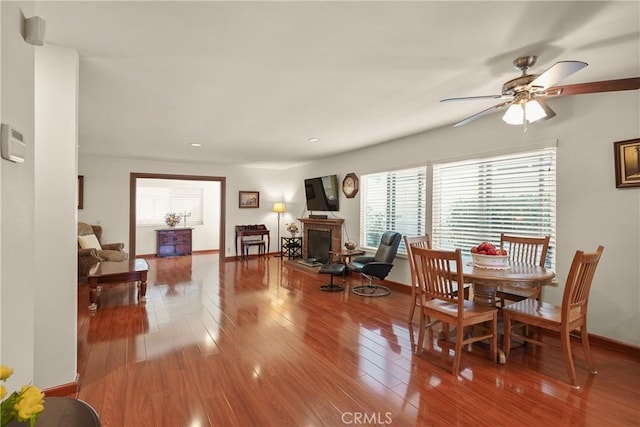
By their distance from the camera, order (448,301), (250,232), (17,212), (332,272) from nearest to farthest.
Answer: (17,212)
(448,301)
(332,272)
(250,232)

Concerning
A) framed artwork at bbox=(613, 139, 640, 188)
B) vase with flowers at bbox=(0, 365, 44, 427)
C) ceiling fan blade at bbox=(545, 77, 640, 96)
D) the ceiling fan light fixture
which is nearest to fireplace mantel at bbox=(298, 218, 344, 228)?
the ceiling fan light fixture

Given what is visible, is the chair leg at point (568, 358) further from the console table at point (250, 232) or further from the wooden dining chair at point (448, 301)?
the console table at point (250, 232)

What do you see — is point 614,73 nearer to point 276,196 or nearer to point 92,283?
point 92,283

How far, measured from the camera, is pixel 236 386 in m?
2.14

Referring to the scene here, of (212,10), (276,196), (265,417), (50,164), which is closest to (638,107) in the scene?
(212,10)

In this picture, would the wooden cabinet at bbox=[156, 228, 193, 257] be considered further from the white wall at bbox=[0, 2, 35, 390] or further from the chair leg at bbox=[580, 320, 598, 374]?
the chair leg at bbox=[580, 320, 598, 374]

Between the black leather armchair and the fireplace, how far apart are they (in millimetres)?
1671

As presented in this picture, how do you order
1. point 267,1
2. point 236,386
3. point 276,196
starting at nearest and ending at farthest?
point 267,1, point 236,386, point 276,196

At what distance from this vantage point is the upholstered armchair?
4902mm

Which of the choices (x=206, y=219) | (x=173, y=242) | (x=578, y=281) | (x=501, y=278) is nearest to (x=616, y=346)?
(x=578, y=281)

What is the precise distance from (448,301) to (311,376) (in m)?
1.26

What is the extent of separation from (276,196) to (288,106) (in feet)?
17.3

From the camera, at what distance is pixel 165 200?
859 centimetres

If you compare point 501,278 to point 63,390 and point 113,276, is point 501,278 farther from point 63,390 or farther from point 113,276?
point 113,276
